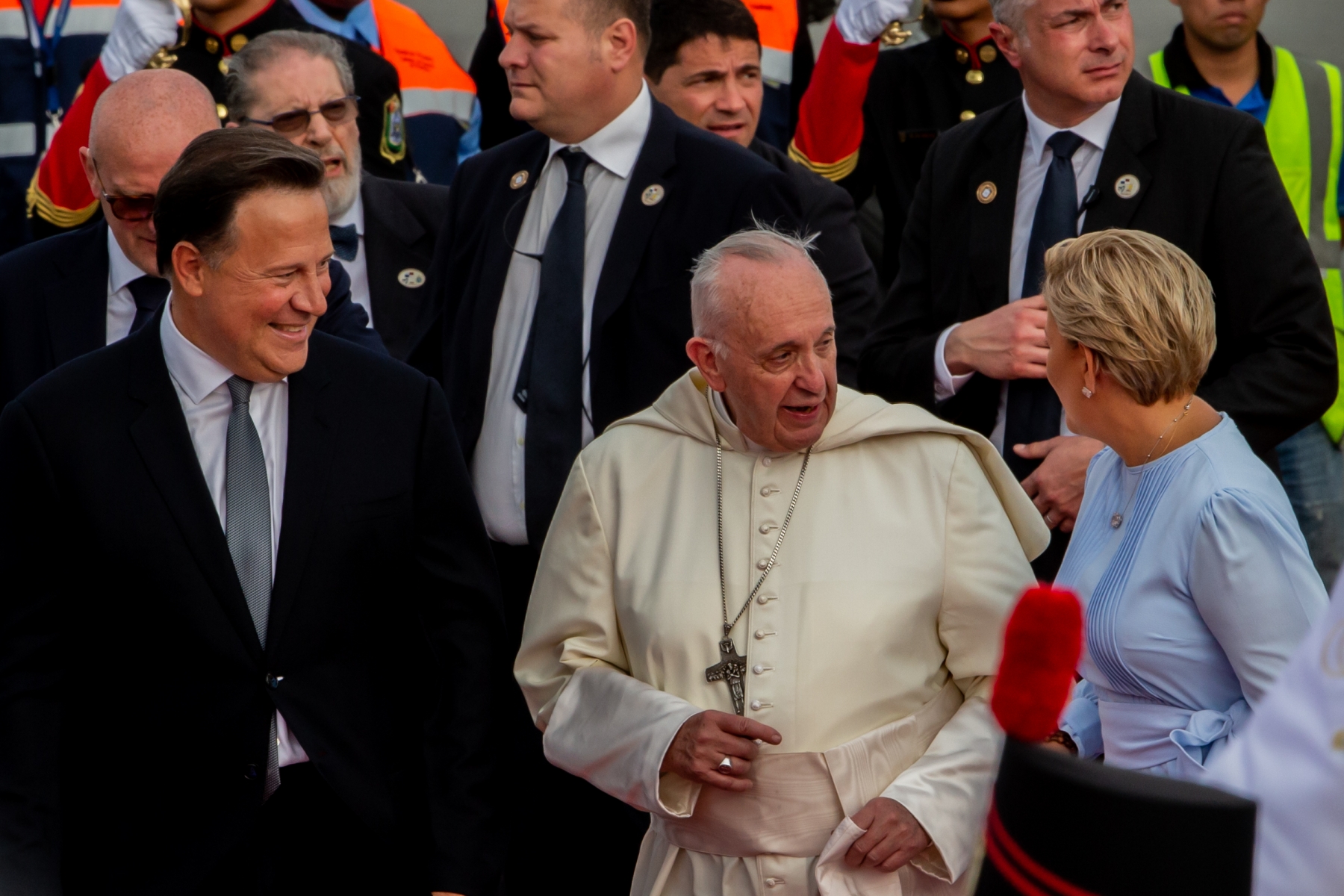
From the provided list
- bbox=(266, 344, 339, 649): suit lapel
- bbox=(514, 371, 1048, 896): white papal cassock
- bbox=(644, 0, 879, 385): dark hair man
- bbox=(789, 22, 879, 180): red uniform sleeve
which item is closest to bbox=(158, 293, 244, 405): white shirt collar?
bbox=(266, 344, 339, 649): suit lapel

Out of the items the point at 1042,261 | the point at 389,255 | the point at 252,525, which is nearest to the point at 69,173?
the point at 389,255

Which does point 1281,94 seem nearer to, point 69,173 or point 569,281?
point 569,281

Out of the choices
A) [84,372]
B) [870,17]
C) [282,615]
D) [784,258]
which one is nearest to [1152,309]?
[784,258]

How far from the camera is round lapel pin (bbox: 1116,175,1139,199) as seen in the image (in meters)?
3.95

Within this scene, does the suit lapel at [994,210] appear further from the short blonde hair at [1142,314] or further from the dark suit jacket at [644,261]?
the short blonde hair at [1142,314]

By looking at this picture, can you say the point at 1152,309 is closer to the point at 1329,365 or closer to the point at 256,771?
the point at 1329,365

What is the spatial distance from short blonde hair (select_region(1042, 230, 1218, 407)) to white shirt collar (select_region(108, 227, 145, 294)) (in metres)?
2.53

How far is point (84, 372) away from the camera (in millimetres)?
3252

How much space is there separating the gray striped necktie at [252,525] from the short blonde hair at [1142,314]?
1583 millimetres

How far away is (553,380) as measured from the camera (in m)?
4.21

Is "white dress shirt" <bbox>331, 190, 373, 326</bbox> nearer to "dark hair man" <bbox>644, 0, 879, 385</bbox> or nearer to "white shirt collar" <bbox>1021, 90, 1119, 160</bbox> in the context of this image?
"dark hair man" <bbox>644, 0, 879, 385</bbox>

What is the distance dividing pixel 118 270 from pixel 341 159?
1081 mm

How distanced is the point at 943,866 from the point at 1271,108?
331 cm

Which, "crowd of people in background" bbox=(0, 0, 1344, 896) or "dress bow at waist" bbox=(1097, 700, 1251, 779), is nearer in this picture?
"dress bow at waist" bbox=(1097, 700, 1251, 779)
